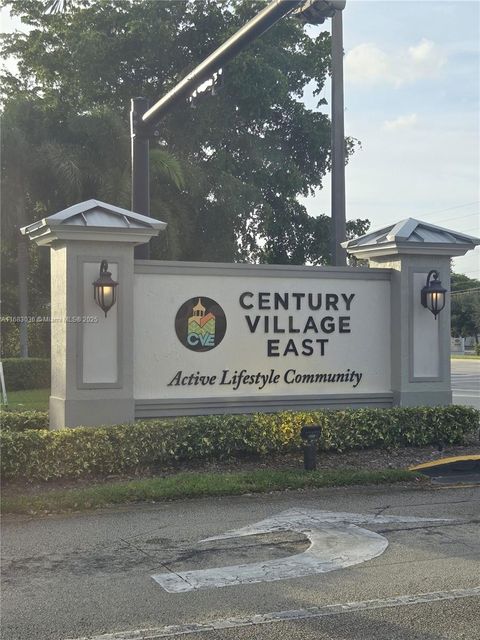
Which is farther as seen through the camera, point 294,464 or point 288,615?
point 294,464

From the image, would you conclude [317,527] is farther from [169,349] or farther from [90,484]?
[169,349]

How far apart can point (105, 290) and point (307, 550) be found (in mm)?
4895

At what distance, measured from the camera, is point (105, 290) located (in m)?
10.1

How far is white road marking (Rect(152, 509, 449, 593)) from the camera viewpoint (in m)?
5.73

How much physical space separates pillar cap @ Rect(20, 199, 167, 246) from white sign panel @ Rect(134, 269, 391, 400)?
0.72 metres

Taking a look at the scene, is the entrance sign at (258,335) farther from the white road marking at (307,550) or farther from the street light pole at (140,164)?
the white road marking at (307,550)

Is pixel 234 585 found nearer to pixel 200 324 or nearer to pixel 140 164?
pixel 200 324

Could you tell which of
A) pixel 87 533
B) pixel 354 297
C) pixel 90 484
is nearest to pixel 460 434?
pixel 354 297

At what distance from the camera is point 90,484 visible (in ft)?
28.9

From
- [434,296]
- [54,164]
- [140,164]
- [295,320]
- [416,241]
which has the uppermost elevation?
[54,164]

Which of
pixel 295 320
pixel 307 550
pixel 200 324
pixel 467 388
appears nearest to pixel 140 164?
pixel 200 324

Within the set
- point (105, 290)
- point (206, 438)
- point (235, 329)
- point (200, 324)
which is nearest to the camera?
point (206, 438)

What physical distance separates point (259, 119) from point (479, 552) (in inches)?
924

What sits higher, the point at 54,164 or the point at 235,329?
the point at 54,164
